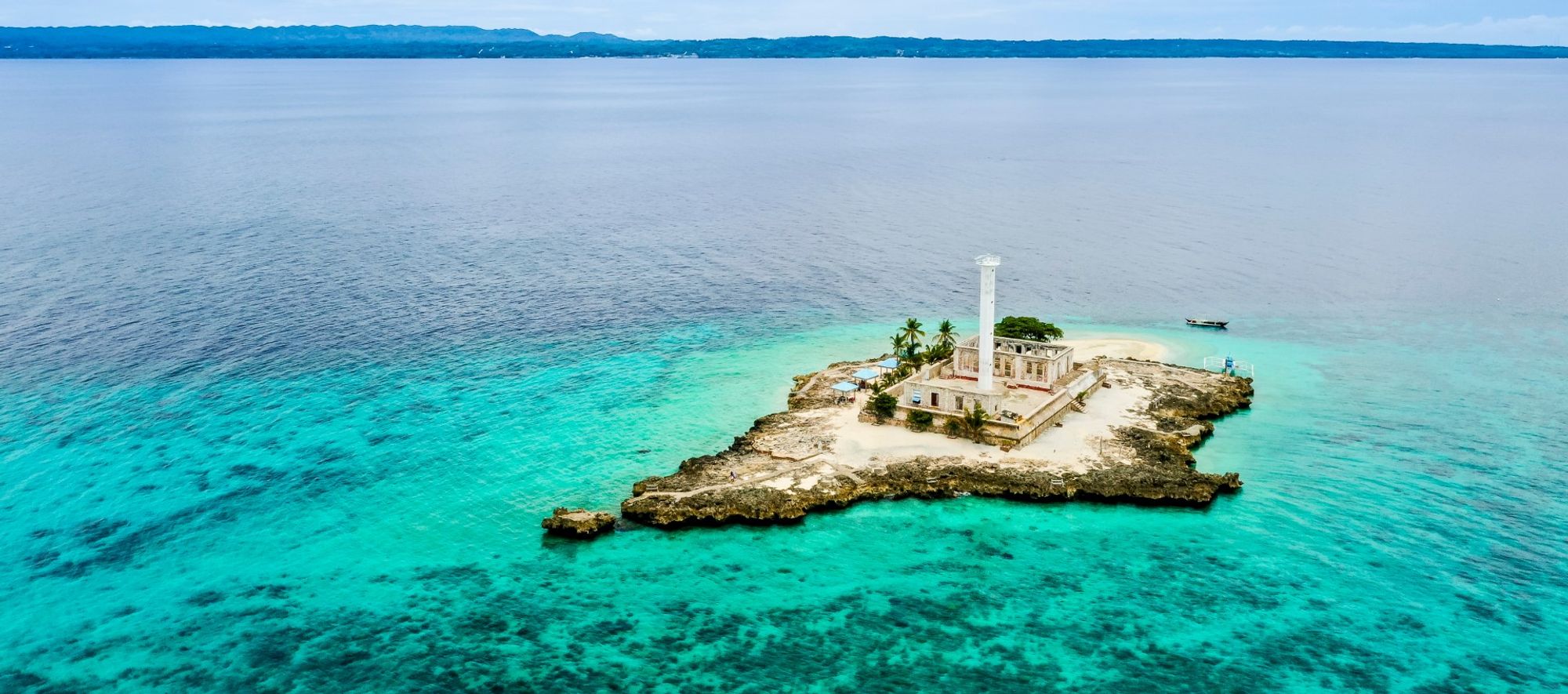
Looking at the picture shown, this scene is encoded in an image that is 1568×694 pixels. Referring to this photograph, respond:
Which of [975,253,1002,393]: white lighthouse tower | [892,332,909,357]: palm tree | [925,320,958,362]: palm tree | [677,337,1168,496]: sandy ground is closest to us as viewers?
[677,337,1168,496]: sandy ground

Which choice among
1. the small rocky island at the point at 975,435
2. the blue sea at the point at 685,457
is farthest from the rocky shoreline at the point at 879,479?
the blue sea at the point at 685,457

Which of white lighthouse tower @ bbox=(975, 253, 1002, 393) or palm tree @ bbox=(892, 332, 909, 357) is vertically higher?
white lighthouse tower @ bbox=(975, 253, 1002, 393)

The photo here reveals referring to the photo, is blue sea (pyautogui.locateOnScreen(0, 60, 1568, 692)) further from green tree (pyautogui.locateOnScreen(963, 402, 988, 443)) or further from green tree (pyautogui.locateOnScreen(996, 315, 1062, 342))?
green tree (pyautogui.locateOnScreen(996, 315, 1062, 342))

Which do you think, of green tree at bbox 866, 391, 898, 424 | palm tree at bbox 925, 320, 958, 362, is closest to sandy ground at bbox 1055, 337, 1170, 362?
palm tree at bbox 925, 320, 958, 362

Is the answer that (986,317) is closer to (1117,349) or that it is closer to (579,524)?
(1117,349)

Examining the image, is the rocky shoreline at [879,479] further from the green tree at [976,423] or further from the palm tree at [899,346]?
the palm tree at [899,346]

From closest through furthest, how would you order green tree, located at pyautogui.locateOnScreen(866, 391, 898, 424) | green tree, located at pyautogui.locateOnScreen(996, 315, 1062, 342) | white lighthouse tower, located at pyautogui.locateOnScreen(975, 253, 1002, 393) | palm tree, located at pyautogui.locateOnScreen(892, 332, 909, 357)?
white lighthouse tower, located at pyautogui.locateOnScreen(975, 253, 1002, 393) < green tree, located at pyautogui.locateOnScreen(866, 391, 898, 424) < green tree, located at pyautogui.locateOnScreen(996, 315, 1062, 342) < palm tree, located at pyautogui.locateOnScreen(892, 332, 909, 357)

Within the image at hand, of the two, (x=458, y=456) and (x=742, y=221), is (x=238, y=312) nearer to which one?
(x=458, y=456)

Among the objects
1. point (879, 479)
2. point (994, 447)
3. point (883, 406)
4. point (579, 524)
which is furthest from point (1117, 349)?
point (579, 524)
